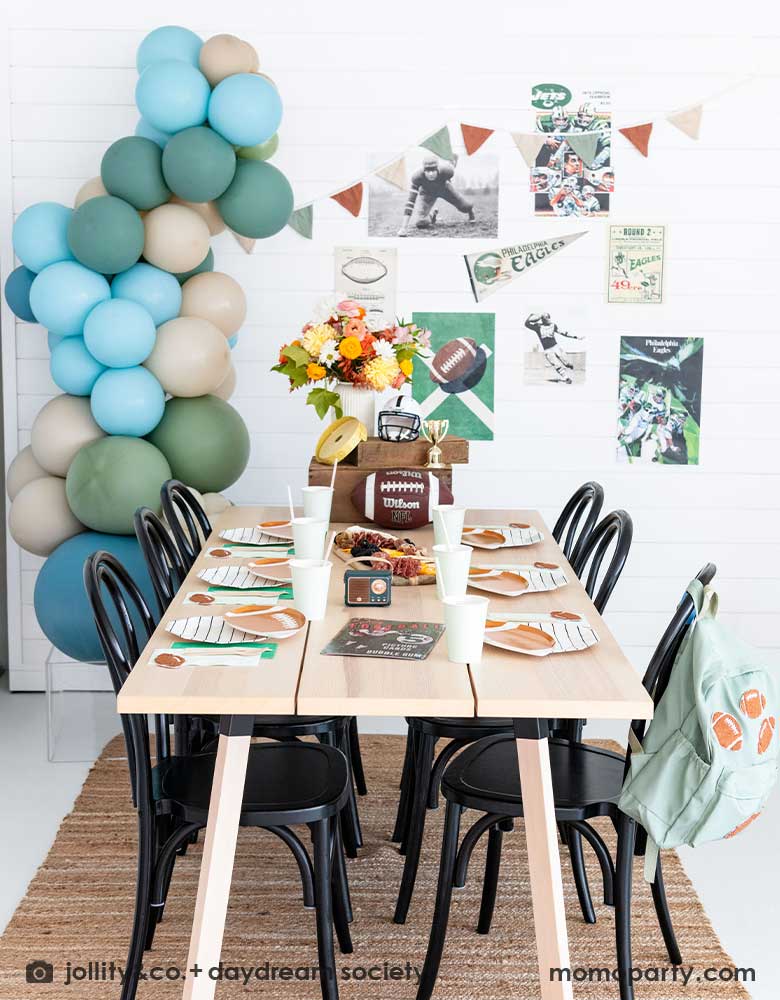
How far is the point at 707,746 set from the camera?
187cm

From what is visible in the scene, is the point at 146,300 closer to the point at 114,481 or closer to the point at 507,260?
the point at 114,481

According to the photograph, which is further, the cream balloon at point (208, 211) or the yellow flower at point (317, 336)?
the cream balloon at point (208, 211)

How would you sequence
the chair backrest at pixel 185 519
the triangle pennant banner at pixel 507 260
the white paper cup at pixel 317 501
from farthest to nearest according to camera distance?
the triangle pennant banner at pixel 507 260
the chair backrest at pixel 185 519
the white paper cup at pixel 317 501

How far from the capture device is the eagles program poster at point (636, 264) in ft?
13.4

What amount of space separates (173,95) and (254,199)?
14.4 inches

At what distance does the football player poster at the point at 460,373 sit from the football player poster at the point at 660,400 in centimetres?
49

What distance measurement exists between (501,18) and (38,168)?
66.9 inches

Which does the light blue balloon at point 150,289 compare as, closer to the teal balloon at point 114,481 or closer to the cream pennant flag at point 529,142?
the teal balloon at point 114,481

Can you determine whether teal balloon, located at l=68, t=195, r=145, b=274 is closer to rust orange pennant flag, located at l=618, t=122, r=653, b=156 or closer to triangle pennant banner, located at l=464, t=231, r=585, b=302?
triangle pennant banner, located at l=464, t=231, r=585, b=302

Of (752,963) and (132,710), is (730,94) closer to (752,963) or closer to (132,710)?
(752,963)

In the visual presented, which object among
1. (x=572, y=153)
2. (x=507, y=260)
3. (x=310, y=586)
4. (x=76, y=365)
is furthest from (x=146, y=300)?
(x=572, y=153)

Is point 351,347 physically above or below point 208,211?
below

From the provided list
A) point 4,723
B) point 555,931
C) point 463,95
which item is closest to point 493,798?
point 555,931

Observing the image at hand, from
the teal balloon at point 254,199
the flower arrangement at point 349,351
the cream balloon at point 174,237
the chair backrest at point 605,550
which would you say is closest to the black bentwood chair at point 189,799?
the chair backrest at point 605,550
